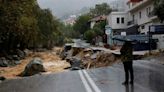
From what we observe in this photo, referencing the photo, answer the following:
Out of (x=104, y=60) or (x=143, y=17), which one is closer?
(x=104, y=60)

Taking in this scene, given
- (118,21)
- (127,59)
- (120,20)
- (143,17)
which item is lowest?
(127,59)

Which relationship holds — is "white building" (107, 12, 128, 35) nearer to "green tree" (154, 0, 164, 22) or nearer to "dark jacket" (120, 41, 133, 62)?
"green tree" (154, 0, 164, 22)

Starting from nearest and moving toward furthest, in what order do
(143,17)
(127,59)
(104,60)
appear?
1. (127,59)
2. (104,60)
3. (143,17)

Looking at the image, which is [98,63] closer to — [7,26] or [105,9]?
[7,26]

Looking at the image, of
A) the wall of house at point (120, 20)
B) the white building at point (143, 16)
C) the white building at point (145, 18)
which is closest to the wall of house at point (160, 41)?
the white building at point (145, 18)

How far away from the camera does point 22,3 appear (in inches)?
1265

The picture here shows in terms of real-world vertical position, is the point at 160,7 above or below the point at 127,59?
above

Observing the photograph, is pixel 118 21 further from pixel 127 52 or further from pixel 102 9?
pixel 127 52

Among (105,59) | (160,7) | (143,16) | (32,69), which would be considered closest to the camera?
(32,69)

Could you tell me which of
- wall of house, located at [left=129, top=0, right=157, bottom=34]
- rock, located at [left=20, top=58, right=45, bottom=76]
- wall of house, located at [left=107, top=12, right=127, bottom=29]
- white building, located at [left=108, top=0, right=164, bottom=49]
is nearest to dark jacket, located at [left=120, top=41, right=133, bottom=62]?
rock, located at [left=20, top=58, right=45, bottom=76]

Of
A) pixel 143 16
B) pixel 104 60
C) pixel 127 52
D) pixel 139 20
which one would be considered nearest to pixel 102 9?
pixel 139 20

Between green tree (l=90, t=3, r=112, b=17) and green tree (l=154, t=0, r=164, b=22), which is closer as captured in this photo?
green tree (l=154, t=0, r=164, b=22)

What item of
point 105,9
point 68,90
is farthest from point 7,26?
point 105,9

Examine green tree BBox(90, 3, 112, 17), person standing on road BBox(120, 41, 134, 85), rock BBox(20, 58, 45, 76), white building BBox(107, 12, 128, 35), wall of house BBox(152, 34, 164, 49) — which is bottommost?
rock BBox(20, 58, 45, 76)
